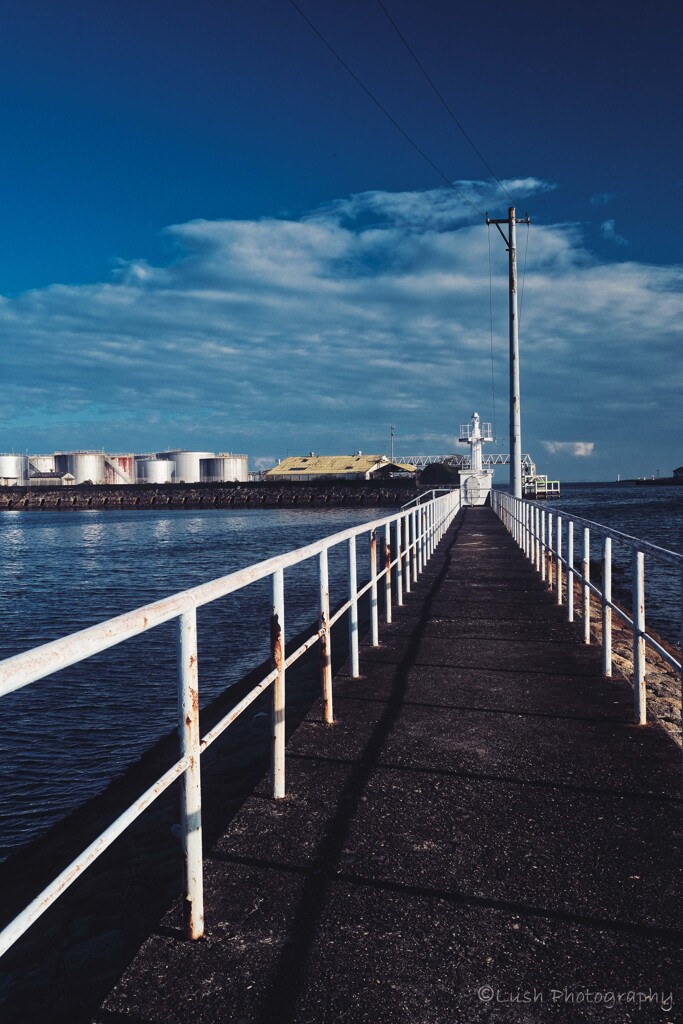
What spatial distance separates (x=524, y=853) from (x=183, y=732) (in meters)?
1.72

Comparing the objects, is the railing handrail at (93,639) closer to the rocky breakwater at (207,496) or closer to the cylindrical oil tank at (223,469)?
the rocky breakwater at (207,496)

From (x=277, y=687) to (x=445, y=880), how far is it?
1216mm

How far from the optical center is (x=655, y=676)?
757 cm

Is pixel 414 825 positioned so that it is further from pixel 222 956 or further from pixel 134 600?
pixel 134 600

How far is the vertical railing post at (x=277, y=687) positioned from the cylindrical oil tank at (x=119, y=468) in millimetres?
119199

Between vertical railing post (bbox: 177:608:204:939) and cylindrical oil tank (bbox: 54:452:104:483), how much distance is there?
116252 mm

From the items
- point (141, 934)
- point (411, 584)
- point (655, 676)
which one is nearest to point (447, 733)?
point (141, 934)

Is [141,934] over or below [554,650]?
below

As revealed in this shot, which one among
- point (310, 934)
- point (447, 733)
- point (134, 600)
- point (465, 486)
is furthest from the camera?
point (465, 486)

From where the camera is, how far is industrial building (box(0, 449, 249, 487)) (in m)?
114

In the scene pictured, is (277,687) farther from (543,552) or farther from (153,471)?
(153,471)

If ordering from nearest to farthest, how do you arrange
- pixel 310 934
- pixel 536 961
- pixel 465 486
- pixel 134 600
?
1. pixel 536 961
2. pixel 310 934
3. pixel 134 600
4. pixel 465 486

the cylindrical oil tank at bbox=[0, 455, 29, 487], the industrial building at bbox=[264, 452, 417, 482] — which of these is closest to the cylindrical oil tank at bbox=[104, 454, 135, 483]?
the cylindrical oil tank at bbox=[0, 455, 29, 487]

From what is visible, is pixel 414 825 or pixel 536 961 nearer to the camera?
pixel 536 961
